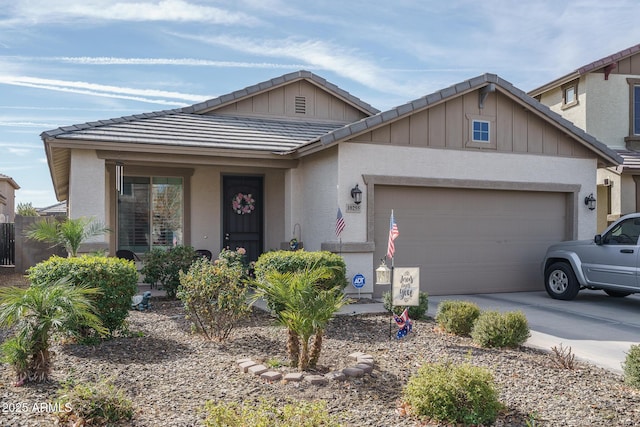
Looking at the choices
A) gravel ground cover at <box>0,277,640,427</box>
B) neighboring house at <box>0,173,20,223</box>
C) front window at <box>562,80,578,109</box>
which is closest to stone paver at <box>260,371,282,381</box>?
gravel ground cover at <box>0,277,640,427</box>

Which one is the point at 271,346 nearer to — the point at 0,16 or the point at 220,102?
the point at 0,16

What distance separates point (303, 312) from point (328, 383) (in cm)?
76

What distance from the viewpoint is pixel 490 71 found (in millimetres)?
11281

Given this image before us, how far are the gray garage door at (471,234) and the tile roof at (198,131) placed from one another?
2894 mm

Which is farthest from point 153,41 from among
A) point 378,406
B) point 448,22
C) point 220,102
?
point 378,406

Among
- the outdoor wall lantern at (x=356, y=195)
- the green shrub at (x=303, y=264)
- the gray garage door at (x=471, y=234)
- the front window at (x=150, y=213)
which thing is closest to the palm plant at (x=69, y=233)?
the front window at (x=150, y=213)

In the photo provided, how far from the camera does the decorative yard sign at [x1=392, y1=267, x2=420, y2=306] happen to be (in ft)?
22.6

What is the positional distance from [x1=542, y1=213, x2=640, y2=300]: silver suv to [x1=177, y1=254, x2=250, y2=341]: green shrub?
7.05 m

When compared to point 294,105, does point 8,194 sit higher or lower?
lower

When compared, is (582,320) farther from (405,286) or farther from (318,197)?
(318,197)

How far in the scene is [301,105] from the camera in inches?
586

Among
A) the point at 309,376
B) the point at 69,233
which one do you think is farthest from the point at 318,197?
the point at 309,376

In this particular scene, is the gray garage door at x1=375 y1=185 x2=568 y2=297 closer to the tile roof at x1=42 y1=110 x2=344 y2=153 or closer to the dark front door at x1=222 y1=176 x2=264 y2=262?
the tile roof at x1=42 y1=110 x2=344 y2=153

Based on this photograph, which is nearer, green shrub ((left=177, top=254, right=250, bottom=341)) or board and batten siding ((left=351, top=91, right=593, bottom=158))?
green shrub ((left=177, top=254, right=250, bottom=341))
